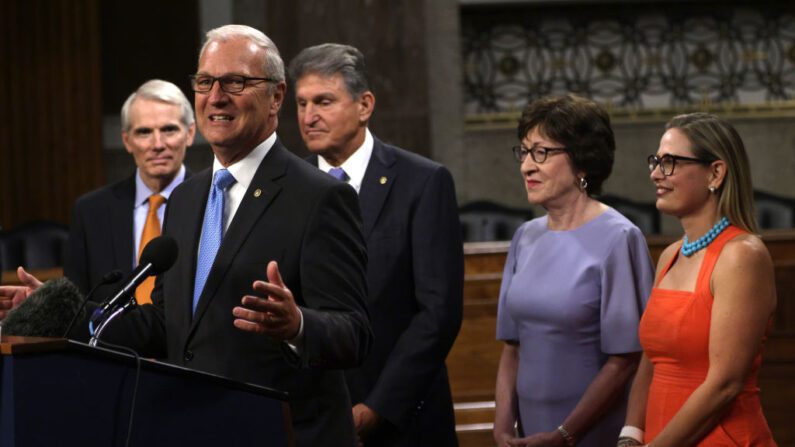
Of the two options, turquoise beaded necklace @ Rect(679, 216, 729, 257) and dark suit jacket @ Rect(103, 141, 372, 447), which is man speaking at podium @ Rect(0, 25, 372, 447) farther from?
turquoise beaded necklace @ Rect(679, 216, 729, 257)

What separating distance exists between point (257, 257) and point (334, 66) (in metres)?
0.98

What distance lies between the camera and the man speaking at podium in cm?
180

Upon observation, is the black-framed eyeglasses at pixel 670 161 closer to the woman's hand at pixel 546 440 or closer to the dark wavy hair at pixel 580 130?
the dark wavy hair at pixel 580 130

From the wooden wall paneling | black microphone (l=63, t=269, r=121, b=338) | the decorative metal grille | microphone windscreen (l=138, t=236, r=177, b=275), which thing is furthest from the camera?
the decorative metal grille

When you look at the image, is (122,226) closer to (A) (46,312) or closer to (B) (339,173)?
(B) (339,173)

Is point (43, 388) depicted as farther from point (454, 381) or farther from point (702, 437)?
point (454, 381)

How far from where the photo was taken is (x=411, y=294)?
261cm

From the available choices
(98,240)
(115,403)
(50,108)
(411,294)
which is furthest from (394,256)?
(50,108)

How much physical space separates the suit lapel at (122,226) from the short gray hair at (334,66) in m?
0.85

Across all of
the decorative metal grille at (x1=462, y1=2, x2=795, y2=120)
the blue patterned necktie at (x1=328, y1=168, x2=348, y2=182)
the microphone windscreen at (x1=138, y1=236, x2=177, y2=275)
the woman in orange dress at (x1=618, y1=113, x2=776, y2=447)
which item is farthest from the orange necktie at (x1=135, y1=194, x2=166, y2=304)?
the decorative metal grille at (x1=462, y1=2, x2=795, y2=120)

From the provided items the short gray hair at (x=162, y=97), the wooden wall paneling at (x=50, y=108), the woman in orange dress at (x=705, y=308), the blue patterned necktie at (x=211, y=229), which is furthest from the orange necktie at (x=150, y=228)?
the wooden wall paneling at (x=50, y=108)

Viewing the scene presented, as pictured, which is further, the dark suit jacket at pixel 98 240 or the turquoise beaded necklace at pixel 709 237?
the dark suit jacket at pixel 98 240

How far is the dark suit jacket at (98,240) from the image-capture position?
3094 mm

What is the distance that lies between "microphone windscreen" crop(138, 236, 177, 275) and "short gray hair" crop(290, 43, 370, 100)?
1087 millimetres
